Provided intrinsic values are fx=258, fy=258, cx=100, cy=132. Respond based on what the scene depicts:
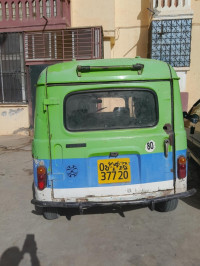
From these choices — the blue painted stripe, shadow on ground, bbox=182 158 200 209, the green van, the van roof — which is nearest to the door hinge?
the green van

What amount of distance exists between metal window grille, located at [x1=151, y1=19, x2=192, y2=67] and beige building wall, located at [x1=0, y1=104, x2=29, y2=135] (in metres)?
5.28

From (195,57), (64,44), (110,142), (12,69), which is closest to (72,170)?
(110,142)

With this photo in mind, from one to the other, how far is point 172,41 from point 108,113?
280 inches

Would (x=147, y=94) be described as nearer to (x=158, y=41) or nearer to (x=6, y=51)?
(x=158, y=41)

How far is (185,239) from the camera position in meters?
2.98

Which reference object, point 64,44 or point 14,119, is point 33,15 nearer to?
point 64,44

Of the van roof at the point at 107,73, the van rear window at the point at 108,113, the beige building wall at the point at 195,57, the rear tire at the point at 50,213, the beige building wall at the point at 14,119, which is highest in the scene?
the beige building wall at the point at 195,57

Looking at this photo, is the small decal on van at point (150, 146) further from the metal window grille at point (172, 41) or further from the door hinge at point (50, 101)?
the metal window grille at point (172, 41)

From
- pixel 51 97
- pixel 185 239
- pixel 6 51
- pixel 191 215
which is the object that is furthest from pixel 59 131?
pixel 6 51

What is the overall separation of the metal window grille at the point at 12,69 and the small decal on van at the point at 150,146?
7.79 metres

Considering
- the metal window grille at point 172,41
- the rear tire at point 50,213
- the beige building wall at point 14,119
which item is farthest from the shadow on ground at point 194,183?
the beige building wall at point 14,119

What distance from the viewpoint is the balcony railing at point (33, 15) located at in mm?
8977

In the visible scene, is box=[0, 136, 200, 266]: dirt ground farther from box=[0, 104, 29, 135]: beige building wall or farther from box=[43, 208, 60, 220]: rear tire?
box=[0, 104, 29, 135]: beige building wall

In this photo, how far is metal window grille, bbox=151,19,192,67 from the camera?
→ 8.97 meters
